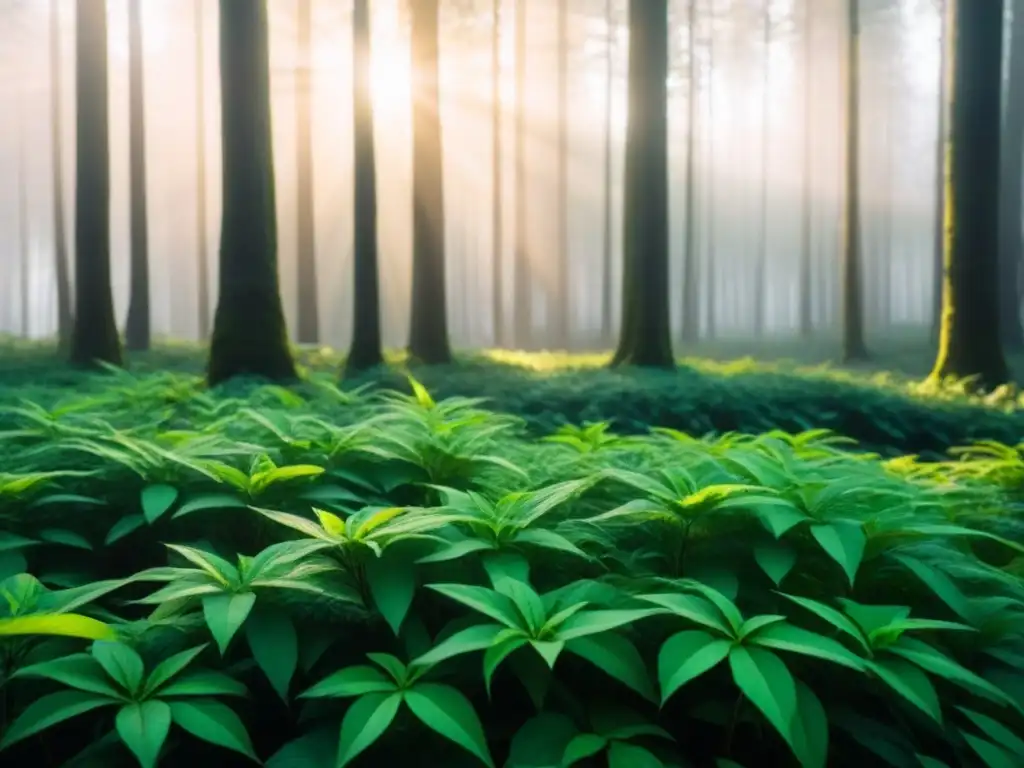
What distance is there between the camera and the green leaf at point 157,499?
3043 millimetres

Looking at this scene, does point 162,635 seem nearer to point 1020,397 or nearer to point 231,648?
point 231,648

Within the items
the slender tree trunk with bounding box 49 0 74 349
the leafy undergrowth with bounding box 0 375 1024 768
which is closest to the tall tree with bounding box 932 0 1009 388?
the leafy undergrowth with bounding box 0 375 1024 768

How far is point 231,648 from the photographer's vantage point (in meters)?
2.46

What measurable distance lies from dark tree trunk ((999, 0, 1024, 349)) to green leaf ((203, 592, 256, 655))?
79.9 ft

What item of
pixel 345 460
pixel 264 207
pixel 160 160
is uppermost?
pixel 160 160

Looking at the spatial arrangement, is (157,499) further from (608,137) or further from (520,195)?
(608,137)

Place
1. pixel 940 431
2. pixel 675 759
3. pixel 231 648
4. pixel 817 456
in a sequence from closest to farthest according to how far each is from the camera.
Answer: pixel 675 759, pixel 231 648, pixel 817 456, pixel 940 431

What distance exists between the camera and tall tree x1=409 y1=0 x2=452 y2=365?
16.0 m

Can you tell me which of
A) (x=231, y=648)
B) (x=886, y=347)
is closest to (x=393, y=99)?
(x=886, y=347)

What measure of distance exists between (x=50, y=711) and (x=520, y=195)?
104 ft

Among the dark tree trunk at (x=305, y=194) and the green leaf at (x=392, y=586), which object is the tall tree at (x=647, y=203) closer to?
the dark tree trunk at (x=305, y=194)

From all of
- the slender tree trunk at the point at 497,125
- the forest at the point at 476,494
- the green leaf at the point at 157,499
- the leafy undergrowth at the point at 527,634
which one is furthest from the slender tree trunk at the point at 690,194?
the green leaf at the point at 157,499

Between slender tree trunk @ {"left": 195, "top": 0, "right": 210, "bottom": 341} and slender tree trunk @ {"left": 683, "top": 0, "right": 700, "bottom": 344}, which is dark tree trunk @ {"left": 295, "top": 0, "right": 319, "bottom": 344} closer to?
slender tree trunk @ {"left": 195, "top": 0, "right": 210, "bottom": 341}

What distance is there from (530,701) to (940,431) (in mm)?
8796
